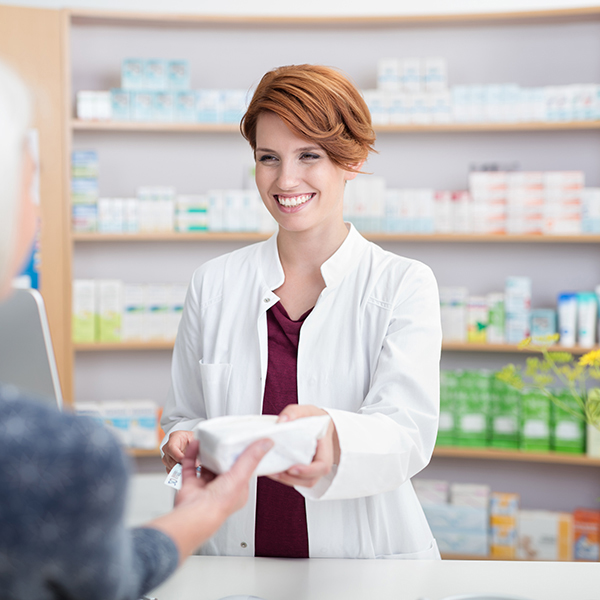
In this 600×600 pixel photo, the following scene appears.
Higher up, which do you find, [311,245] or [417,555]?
[311,245]

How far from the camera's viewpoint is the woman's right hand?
1.40 metres

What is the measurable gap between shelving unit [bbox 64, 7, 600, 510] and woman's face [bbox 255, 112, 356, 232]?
2071 mm

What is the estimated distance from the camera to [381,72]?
3.36m

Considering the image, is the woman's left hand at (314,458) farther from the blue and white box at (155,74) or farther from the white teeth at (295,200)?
the blue and white box at (155,74)

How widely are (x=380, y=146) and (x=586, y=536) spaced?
248cm

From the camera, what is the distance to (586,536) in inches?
131

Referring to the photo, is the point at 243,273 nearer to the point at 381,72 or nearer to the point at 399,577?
the point at 399,577

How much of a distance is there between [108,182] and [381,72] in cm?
175

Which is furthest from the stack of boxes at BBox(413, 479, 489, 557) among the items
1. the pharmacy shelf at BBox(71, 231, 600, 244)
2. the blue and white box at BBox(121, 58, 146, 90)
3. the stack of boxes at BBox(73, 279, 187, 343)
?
the blue and white box at BBox(121, 58, 146, 90)

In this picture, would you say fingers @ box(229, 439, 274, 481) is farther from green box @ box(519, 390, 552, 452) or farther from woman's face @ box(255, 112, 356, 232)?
green box @ box(519, 390, 552, 452)

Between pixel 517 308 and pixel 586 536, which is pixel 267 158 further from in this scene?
pixel 586 536

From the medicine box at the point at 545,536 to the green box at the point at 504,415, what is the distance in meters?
0.42

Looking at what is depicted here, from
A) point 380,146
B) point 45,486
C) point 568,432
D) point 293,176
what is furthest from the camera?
point 380,146

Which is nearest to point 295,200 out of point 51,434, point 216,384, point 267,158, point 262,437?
point 267,158
